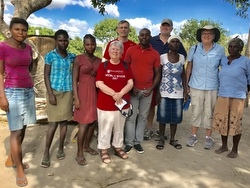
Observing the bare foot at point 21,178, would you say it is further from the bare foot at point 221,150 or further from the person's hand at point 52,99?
the bare foot at point 221,150

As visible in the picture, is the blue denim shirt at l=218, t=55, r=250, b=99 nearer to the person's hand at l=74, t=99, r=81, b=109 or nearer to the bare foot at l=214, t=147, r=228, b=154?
the bare foot at l=214, t=147, r=228, b=154

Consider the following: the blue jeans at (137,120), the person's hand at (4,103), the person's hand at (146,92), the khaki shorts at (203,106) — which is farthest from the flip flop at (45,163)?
the khaki shorts at (203,106)

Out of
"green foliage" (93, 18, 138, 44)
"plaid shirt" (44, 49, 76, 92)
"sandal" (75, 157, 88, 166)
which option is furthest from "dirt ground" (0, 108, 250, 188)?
"green foliage" (93, 18, 138, 44)

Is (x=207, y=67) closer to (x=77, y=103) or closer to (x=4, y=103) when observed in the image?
(x=77, y=103)

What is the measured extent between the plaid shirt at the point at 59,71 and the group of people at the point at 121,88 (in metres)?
0.01

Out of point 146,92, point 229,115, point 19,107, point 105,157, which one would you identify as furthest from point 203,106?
point 19,107

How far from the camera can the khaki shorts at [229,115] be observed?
3719mm

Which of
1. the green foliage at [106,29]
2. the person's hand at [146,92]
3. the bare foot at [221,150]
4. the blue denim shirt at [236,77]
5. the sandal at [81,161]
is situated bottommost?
the bare foot at [221,150]

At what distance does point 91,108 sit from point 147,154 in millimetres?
1179

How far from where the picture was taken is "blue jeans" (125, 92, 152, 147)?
3744mm

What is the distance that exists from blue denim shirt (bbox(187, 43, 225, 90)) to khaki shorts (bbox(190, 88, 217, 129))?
11 centimetres

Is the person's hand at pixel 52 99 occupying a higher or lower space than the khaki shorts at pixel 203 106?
higher

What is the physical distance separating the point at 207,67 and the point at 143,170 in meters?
1.84

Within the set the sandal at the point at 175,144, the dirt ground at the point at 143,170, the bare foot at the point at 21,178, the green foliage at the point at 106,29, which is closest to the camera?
the bare foot at the point at 21,178
